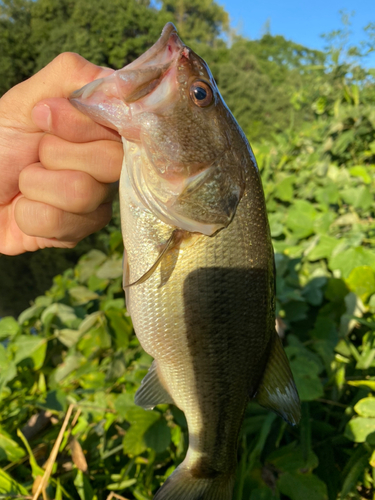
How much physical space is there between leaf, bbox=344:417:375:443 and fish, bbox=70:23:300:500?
1.65ft

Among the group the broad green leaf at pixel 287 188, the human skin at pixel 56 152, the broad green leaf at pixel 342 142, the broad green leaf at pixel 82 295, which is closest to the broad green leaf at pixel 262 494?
the human skin at pixel 56 152

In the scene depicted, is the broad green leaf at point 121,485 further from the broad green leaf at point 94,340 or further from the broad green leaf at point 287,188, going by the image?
the broad green leaf at point 287,188

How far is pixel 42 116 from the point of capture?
45.0 inches

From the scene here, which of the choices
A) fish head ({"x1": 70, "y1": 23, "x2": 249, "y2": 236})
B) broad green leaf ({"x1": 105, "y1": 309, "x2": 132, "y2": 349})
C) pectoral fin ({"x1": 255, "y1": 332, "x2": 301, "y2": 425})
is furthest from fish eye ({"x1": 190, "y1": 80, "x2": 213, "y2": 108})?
broad green leaf ({"x1": 105, "y1": 309, "x2": 132, "y2": 349})

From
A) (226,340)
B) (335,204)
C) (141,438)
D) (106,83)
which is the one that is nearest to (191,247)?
(226,340)

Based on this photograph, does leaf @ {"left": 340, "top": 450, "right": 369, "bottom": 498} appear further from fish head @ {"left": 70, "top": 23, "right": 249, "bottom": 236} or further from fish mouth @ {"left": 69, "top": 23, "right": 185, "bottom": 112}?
fish mouth @ {"left": 69, "top": 23, "right": 185, "bottom": 112}

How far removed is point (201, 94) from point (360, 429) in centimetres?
154

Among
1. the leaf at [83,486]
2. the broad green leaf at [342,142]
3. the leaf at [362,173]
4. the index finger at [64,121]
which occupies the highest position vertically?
the broad green leaf at [342,142]

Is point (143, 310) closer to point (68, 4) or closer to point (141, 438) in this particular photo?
point (141, 438)

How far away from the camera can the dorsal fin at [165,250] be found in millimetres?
1077

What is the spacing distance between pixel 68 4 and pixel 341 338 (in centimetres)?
2667

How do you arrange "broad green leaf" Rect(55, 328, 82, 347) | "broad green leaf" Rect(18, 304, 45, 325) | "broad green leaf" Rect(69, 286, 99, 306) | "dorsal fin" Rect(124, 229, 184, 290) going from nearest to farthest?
"dorsal fin" Rect(124, 229, 184, 290) < "broad green leaf" Rect(55, 328, 82, 347) < "broad green leaf" Rect(18, 304, 45, 325) < "broad green leaf" Rect(69, 286, 99, 306)

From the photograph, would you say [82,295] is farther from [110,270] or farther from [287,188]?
[287,188]

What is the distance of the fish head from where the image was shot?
103cm
